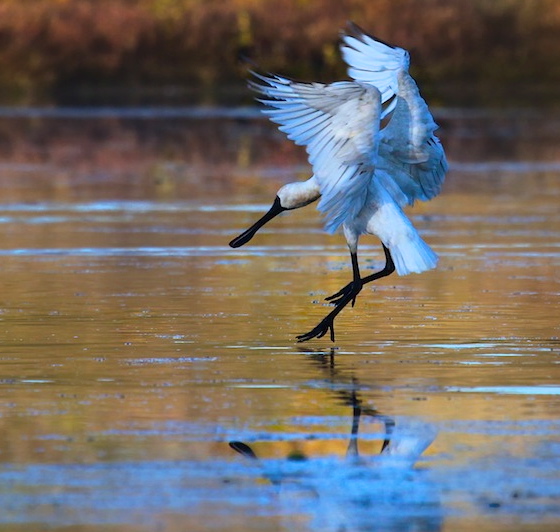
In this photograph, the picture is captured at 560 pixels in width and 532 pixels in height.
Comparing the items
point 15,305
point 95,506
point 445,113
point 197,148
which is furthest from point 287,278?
point 445,113

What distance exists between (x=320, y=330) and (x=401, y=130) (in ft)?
4.75

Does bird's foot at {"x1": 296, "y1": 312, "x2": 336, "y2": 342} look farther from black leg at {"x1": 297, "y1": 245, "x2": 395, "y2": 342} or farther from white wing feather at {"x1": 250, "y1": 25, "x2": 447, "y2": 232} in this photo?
white wing feather at {"x1": 250, "y1": 25, "x2": 447, "y2": 232}

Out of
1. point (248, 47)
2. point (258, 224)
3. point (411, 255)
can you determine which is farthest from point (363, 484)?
point (248, 47)

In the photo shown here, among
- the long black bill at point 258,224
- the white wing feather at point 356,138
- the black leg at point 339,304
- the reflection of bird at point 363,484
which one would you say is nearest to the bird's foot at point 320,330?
the black leg at point 339,304

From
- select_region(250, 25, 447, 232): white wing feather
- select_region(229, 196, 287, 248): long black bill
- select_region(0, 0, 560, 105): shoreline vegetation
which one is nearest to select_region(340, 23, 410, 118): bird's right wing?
select_region(250, 25, 447, 232): white wing feather

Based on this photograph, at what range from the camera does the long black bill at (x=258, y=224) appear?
39.0 feet

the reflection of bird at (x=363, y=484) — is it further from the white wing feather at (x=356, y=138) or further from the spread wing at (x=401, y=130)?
the spread wing at (x=401, y=130)

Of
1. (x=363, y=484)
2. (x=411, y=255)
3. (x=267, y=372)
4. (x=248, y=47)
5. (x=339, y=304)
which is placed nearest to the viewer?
(x=363, y=484)

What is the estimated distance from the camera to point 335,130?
35.7ft

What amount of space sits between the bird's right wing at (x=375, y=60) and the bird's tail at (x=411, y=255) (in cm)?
136

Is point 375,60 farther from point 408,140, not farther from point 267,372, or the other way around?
point 267,372

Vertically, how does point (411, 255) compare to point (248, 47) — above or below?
above

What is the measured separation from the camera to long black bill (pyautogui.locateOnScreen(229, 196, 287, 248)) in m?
11.9

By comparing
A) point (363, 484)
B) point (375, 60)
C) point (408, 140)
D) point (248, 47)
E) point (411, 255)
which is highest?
point (363, 484)
